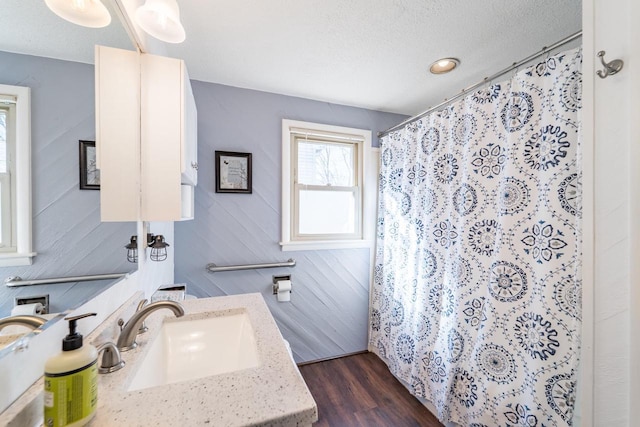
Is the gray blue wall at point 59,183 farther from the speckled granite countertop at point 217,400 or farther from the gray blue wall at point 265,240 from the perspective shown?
the gray blue wall at point 265,240

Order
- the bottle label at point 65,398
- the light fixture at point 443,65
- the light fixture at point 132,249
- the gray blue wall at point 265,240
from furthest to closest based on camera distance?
the gray blue wall at point 265,240, the light fixture at point 443,65, the light fixture at point 132,249, the bottle label at point 65,398

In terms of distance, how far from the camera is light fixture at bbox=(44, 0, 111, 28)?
0.61 m

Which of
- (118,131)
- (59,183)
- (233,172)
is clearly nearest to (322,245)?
(233,172)

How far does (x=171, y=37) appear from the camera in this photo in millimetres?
920

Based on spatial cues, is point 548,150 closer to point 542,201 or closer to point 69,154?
point 542,201

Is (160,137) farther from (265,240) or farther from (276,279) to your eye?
(276,279)

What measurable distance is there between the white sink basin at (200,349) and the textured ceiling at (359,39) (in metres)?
0.97

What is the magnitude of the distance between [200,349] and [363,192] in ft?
5.62

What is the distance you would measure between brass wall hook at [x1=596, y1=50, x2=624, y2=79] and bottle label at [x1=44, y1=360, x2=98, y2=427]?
1615 millimetres

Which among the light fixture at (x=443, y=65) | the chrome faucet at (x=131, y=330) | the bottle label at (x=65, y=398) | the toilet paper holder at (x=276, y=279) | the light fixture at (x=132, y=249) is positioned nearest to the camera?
the bottle label at (x=65, y=398)

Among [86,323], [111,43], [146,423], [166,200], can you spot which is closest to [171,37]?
[111,43]

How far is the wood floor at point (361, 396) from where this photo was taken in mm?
1525

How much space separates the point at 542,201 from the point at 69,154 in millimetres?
1695

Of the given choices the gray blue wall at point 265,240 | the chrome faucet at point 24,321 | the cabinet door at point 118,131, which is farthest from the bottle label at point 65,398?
the gray blue wall at point 265,240
